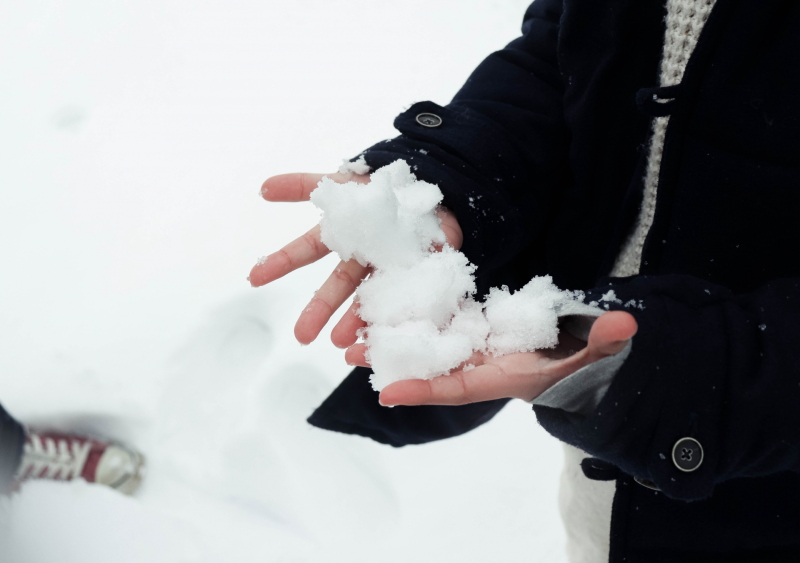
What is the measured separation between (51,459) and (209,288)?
22.5 inches

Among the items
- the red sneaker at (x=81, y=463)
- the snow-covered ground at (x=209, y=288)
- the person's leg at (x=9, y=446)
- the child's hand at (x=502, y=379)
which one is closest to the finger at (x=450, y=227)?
the child's hand at (x=502, y=379)

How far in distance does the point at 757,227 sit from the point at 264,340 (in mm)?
1194

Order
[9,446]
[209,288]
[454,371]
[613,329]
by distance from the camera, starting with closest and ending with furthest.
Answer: [613,329] → [454,371] → [9,446] → [209,288]

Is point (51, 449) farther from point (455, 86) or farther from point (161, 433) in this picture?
point (455, 86)

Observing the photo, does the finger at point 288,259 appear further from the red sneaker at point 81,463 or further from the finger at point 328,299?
the red sneaker at point 81,463

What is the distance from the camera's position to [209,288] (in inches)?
64.6

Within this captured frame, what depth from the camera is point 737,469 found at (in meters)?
0.57

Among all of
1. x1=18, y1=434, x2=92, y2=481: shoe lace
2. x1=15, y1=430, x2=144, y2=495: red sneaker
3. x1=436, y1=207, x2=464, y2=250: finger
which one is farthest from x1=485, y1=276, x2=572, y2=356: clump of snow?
x1=18, y1=434, x2=92, y2=481: shoe lace

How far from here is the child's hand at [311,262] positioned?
0.69m

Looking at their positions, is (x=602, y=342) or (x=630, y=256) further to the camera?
(x=630, y=256)

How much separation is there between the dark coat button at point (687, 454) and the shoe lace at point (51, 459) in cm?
136

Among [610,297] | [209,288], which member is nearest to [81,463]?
[209,288]

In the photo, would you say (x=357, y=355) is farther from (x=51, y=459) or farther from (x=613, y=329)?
(x=51, y=459)

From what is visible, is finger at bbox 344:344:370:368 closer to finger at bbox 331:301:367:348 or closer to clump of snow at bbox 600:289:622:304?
finger at bbox 331:301:367:348
